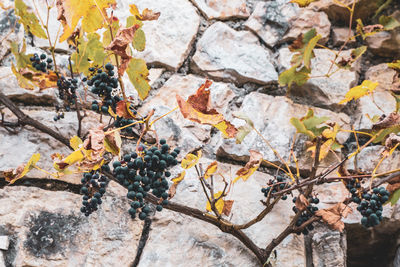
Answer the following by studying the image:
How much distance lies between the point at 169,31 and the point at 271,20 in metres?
0.38

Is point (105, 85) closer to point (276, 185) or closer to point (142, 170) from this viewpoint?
point (142, 170)

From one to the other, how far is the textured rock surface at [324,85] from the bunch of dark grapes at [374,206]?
431mm

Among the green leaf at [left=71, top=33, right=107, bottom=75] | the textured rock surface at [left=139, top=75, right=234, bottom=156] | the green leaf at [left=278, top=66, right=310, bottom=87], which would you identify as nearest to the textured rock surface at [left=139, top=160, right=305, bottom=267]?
the textured rock surface at [left=139, top=75, right=234, bottom=156]

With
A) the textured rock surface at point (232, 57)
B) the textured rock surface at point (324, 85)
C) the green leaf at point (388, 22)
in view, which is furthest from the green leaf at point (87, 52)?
the green leaf at point (388, 22)

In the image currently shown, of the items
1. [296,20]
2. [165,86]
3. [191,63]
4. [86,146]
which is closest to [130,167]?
[86,146]

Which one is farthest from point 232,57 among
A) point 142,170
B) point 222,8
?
point 142,170

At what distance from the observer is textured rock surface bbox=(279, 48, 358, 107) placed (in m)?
1.43

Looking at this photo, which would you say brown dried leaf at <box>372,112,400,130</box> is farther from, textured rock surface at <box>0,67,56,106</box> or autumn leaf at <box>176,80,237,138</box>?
textured rock surface at <box>0,67,56,106</box>

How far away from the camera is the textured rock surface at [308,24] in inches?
60.2

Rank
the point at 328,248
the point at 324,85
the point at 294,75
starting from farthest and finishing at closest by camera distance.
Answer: the point at 324,85, the point at 294,75, the point at 328,248

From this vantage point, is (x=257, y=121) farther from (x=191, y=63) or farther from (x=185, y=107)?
(x=185, y=107)

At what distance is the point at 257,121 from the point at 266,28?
388 millimetres

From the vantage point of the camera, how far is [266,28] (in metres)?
1.55

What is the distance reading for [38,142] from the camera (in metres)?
1.23
